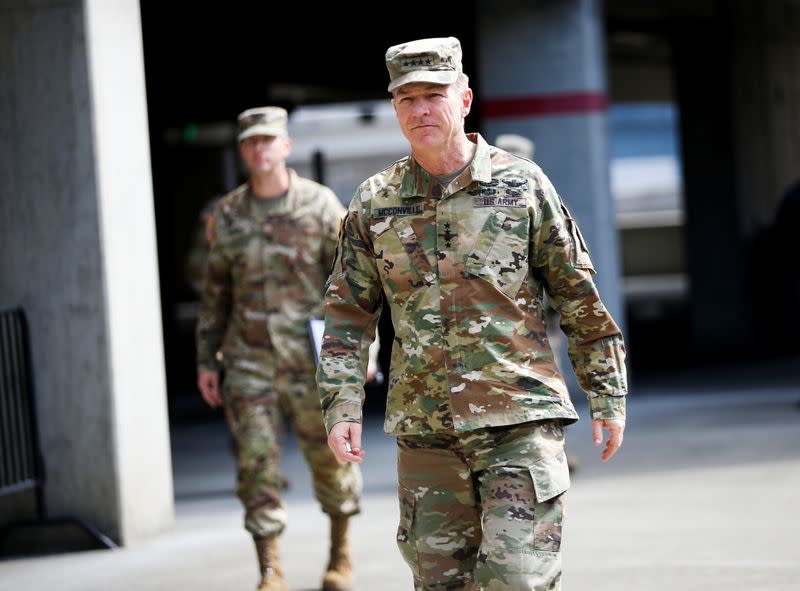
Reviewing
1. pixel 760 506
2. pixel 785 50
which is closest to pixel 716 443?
pixel 760 506

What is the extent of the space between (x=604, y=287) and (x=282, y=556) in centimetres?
615

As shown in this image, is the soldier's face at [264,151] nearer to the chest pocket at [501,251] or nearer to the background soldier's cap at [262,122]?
the background soldier's cap at [262,122]

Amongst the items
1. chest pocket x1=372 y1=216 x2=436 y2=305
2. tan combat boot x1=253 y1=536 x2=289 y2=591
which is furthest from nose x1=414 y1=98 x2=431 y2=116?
tan combat boot x1=253 y1=536 x2=289 y2=591

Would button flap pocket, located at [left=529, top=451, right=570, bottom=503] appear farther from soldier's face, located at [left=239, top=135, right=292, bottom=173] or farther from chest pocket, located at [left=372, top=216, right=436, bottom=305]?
soldier's face, located at [left=239, top=135, right=292, bottom=173]

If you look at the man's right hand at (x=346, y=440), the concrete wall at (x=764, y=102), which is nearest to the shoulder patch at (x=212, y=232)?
the man's right hand at (x=346, y=440)

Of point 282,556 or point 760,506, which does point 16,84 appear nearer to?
point 282,556

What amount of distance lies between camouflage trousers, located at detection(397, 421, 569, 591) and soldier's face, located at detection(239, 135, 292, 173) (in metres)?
2.43

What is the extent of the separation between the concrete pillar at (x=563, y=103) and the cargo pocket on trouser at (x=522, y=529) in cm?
859

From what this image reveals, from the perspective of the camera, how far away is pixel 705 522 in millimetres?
7289

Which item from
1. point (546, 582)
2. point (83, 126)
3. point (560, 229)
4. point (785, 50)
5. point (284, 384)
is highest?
point (785, 50)

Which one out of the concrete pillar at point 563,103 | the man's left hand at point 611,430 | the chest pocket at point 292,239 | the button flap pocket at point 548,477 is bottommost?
the button flap pocket at point 548,477

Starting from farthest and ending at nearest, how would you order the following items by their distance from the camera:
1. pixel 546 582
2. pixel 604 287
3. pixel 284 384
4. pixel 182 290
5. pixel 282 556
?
pixel 182 290, pixel 604 287, pixel 282 556, pixel 284 384, pixel 546 582

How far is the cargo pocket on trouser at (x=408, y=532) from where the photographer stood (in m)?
4.03

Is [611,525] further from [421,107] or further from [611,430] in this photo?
[421,107]
